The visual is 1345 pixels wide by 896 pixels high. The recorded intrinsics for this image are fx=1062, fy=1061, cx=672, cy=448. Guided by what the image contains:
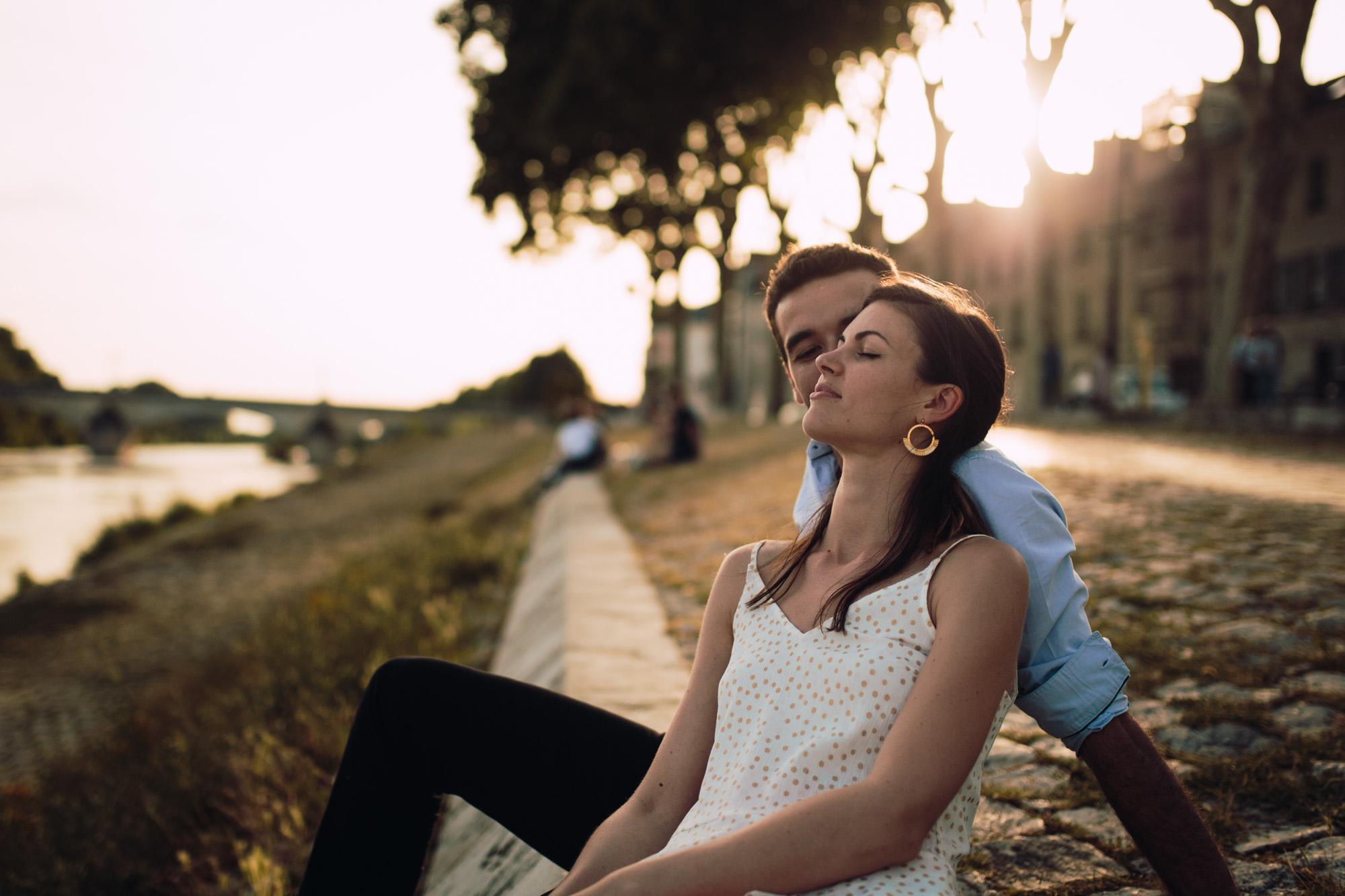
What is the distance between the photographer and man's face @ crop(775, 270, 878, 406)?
3.07 metres

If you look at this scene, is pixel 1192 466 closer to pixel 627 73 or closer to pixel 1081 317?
pixel 627 73

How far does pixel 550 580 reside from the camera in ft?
25.3

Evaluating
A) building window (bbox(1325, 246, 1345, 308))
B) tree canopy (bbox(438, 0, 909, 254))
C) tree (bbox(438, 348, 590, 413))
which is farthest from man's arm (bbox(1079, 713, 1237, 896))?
tree (bbox(438, 348, 590, 413))

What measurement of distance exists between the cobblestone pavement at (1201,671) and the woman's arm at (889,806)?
959 millimetres

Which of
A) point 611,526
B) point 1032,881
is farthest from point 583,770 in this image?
point 611,526

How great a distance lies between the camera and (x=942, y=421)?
2168mm

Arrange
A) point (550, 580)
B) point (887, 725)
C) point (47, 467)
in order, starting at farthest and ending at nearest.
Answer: point (47, 467), point (550, 580), point (887, 725)

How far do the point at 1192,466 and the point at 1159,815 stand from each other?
1073 cm

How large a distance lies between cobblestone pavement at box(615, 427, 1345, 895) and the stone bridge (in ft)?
224

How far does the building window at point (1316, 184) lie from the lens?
1235 inches

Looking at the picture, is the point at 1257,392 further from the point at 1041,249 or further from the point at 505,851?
the point at 505,851

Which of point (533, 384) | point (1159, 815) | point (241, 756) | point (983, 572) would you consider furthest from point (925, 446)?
point (533, 384)

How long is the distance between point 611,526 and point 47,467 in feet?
242

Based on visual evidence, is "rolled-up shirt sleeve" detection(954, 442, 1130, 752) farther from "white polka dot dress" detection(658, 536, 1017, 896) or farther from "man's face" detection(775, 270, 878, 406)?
"man's face" detection(775, 270, 878, 406)
